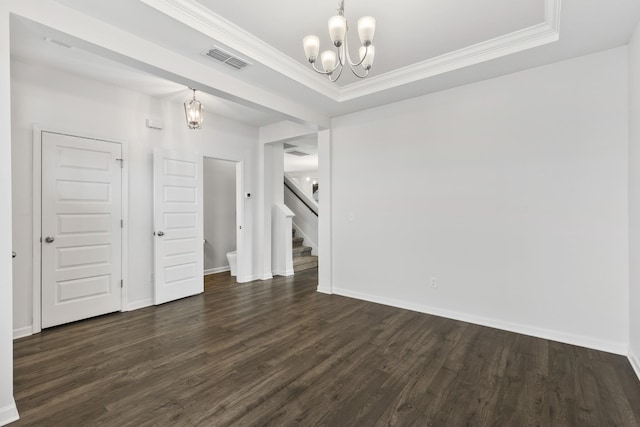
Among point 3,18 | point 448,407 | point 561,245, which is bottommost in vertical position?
point 448,407

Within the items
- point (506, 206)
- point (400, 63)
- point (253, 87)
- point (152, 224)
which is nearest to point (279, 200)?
point (152, 224)

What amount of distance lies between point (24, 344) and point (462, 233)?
458cm

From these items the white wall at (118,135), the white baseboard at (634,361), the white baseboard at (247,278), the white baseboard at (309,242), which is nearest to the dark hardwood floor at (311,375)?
the white baseboard at (634,361)

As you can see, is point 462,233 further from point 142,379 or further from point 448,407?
point 142,379

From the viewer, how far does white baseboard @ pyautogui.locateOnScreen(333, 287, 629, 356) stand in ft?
8.74

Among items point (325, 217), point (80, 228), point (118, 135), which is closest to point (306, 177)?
Answer: point (325, 217)

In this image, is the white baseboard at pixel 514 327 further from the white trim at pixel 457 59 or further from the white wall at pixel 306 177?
the white wall at pixel 306 177

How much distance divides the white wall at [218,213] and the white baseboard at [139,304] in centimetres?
200

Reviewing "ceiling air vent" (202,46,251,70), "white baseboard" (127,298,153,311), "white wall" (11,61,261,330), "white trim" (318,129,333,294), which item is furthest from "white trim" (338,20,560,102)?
"white baseboard" (127,298,153,311)

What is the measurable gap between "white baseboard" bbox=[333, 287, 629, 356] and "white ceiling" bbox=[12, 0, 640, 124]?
2596 millimetres

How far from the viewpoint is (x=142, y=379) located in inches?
89.8

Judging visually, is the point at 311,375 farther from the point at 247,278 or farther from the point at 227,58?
the point at 247,278

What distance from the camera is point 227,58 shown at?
9.14 ft

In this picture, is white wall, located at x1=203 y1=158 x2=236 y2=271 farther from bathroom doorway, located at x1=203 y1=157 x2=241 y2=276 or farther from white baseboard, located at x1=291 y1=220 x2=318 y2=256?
white baseboard, located at x1=291 y1=220 x2=318 y2=256
